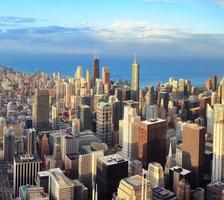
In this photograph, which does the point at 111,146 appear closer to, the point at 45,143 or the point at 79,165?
the point at 45,143

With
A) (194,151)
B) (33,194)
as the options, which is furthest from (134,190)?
(194,151)

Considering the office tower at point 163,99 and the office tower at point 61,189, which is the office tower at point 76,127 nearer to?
the office tower at point 163,99

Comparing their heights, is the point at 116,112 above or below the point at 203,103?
below

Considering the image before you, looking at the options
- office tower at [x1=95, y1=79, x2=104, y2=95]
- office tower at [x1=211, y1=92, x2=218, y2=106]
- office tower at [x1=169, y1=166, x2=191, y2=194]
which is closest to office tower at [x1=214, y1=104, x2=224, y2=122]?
Result: office tower at [x1=211, y1=92, x2=218, y2=106]

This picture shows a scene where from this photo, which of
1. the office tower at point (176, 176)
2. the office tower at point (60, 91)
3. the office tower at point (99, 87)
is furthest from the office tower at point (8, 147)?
the office tower at point (99, 87)

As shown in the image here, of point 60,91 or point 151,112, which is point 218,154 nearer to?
point 151,112

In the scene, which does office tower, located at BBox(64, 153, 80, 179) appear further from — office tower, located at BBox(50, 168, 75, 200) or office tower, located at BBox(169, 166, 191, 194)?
office tower, located at BBox(169, 166, 191, 194)

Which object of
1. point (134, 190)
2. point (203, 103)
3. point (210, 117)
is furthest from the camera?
point (203, 103)
